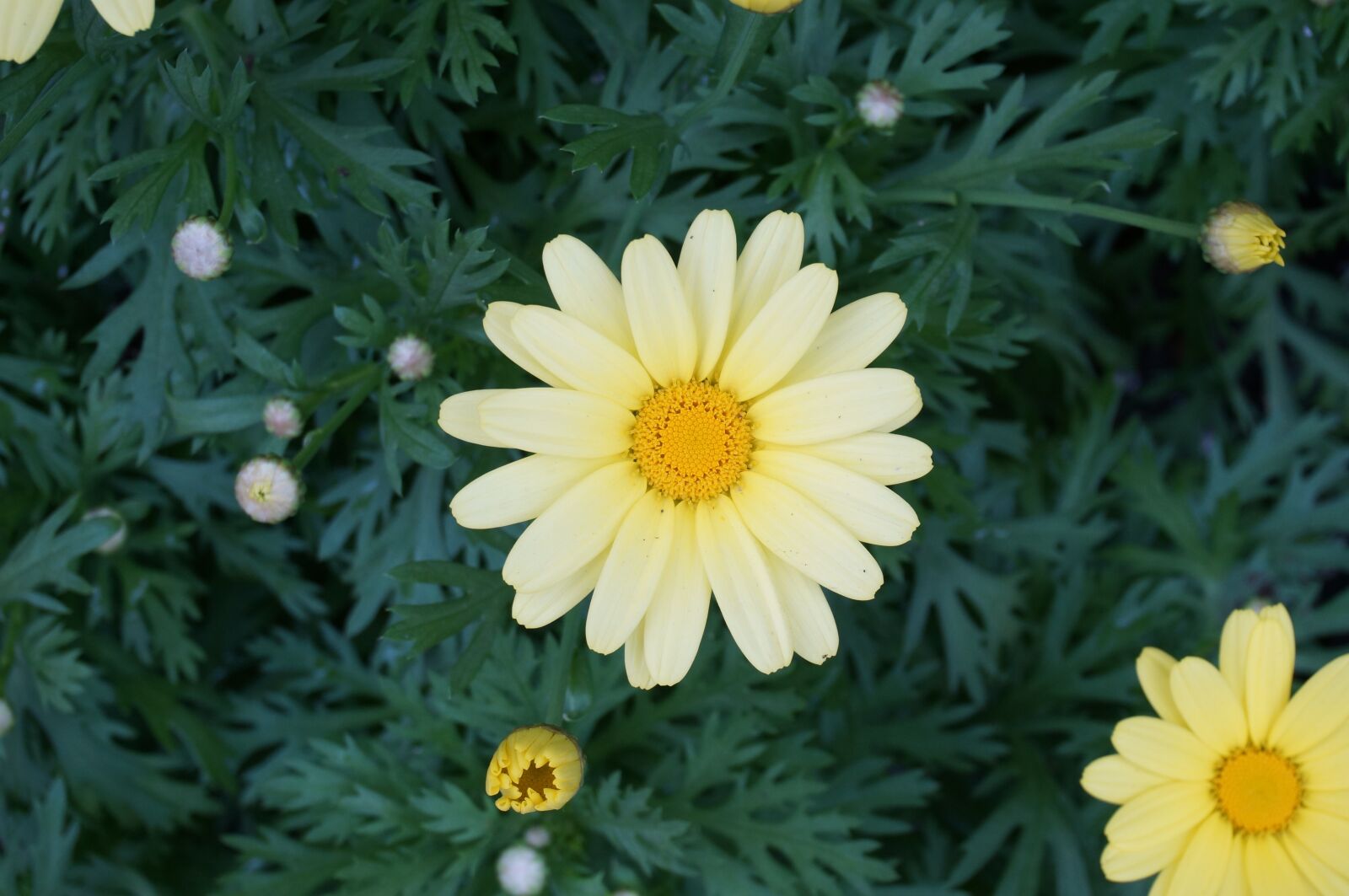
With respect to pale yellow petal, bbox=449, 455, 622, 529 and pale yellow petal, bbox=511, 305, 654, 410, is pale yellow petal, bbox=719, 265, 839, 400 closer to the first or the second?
pale yellow petal, bbox=511, 305, 654, 410

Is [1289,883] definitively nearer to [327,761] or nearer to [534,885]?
[534,885]

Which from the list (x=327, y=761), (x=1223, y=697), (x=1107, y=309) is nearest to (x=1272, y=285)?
(x=1107, y=309)

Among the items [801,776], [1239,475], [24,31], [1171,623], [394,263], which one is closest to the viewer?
[24,31]

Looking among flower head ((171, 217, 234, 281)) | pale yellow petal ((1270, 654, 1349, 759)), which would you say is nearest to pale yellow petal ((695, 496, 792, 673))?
flower head ((171, 217, 234, 281))

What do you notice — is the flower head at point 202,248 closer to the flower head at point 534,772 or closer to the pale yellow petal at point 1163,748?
the flower head at point 534,772

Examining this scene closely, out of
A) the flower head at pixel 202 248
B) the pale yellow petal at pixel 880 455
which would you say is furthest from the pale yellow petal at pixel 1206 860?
the flower head at pixel 202 248

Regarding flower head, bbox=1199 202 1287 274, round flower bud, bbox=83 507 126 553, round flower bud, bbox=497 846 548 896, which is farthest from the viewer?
round flower bud, bbox=83 507 126 553

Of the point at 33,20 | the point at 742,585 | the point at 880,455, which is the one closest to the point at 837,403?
the point at 880,455
